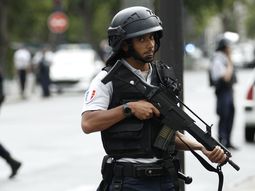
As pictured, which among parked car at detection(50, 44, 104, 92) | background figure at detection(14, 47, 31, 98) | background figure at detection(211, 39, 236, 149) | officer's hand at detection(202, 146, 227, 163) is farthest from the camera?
parked car at detection(50, 44, 104, 92)

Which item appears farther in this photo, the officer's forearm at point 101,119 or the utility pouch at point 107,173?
the utility pouch at point 107,173

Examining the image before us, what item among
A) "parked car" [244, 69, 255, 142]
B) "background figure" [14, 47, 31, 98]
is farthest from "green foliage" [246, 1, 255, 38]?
"parked car" [244, 69, 255, 142]

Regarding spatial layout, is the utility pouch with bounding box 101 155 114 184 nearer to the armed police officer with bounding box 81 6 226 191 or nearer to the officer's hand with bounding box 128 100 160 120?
the armed police officer with bounding box 81 6 226 191

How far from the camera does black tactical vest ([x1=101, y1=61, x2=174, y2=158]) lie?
4160mm

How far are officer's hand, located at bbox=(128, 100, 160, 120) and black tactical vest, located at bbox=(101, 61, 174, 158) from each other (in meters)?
0.07

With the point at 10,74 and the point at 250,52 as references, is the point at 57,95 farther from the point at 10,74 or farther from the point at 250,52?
the point at 250,52

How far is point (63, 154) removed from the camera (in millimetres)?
12156

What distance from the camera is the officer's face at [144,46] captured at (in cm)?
419

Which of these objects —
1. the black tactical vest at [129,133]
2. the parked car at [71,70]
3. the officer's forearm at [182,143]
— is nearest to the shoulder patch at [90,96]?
the black tactical vest at [129,133]

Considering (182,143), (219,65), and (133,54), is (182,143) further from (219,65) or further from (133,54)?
(219,65)

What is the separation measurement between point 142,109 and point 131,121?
0.39ft

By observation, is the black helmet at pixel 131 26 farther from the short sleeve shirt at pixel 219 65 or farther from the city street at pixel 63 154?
the short sleeve shirt at pixel 219 65

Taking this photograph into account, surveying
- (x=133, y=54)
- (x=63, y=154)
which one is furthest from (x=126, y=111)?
(x=63, y=154)

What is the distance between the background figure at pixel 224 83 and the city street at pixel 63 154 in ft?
1.61
